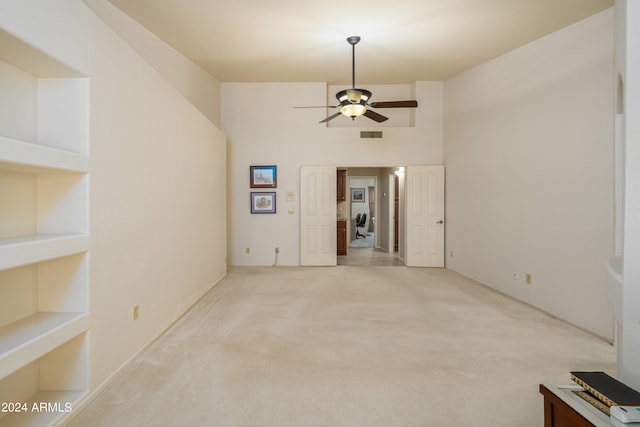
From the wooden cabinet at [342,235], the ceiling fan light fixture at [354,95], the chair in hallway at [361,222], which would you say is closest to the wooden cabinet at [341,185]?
the wooden cabinet at [342,235]

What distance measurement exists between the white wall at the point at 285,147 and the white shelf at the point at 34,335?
431 cm

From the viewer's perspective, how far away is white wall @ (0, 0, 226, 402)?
5.99ft

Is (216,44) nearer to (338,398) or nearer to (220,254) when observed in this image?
(220,254)

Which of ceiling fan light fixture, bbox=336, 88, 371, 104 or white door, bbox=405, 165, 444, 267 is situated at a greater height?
ceiling fan light fixture, bbox=336, 88, 371, 104

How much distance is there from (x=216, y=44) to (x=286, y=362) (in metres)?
4.12

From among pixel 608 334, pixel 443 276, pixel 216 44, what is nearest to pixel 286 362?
pixel 608 334

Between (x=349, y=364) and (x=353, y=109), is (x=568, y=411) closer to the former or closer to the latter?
(x=349, y=364)

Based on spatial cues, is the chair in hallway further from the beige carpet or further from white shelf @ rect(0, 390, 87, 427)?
white shelf @ rect(0, 390, 87, 427)

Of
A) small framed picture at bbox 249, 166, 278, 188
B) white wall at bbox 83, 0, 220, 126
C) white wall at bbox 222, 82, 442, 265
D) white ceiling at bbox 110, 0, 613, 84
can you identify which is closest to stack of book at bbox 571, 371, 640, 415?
white ceiling at bbox 110, 0, 613, 84

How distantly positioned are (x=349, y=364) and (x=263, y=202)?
422cm

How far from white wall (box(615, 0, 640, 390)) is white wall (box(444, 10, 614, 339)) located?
76.4 inches

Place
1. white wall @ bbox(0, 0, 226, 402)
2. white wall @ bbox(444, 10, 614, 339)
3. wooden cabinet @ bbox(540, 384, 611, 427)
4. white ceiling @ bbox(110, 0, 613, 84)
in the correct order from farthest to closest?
Result: 1. white ceiling @ bbox(110, 0, 613, 84)
2. white wall @ bbox(444, 10, 614, 339)
3. white wall @ bbox(0, 0, 226, 402)
4. wooden cabinet @ bbox(540, 384, 611, 427)

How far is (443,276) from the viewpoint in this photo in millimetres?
5391

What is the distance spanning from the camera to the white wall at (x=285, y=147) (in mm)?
6117
